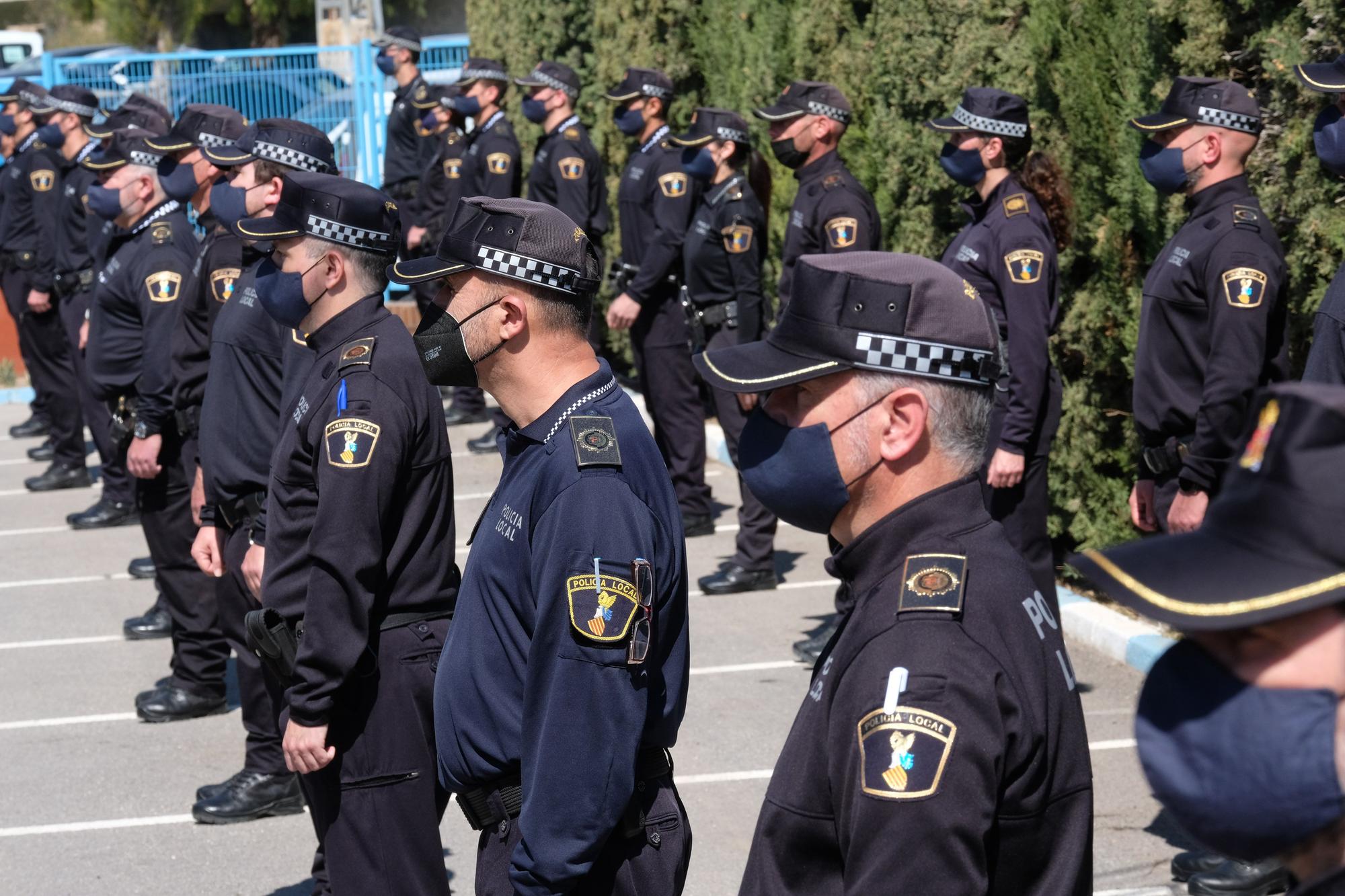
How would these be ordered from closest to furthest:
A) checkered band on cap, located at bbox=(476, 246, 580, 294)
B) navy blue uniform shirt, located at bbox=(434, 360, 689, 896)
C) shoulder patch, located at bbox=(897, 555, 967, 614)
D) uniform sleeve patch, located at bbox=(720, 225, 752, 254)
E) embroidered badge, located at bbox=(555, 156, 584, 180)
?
shoulder patch, located at bbox=(897, 555, 967, 614)
navy blue uniform shirt, located at bbox=(434, 360, 689, 896)
checkered band on cap, located at bbox=(476, 246, 580, 294)
uniform sleeve patch, located at bbox=(720, 225, 752, 254)
embroidered badge, located at bbox=(555, 156, 584, 180)

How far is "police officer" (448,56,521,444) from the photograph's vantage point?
11.9 meters

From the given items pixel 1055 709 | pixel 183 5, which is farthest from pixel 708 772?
pixel 183 5

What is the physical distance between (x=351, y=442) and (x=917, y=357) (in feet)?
6.15

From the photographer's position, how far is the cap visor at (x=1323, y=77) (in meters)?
4.55

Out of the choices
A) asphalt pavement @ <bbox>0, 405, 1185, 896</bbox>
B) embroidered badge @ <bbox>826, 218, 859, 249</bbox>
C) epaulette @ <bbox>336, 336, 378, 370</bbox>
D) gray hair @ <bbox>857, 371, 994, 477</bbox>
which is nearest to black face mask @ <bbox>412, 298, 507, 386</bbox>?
epaulette @ <bbox>336, 336, 378, 370</bbox>

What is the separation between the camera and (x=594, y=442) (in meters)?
2.90

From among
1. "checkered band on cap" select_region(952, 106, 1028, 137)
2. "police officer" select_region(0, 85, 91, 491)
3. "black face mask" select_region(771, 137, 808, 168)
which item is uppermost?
"checkered band on cap" select_region(952, 106, 1028, 137)

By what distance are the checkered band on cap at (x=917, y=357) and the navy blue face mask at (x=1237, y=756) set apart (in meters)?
0.81

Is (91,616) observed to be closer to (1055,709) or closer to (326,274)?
(326,274)

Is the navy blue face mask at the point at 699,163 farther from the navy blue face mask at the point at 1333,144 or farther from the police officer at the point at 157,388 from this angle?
the navy blue face mask at the point at 1333,144

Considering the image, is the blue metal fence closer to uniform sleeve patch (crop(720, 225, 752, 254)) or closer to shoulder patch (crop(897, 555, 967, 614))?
uniform sleeve patch (crop(720, 225, 752, 254))

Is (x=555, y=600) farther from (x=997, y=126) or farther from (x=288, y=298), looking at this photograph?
(x=997, y=126)

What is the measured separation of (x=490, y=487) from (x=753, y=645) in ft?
13.2

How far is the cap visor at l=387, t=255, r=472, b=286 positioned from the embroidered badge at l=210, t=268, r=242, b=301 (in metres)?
2.71
